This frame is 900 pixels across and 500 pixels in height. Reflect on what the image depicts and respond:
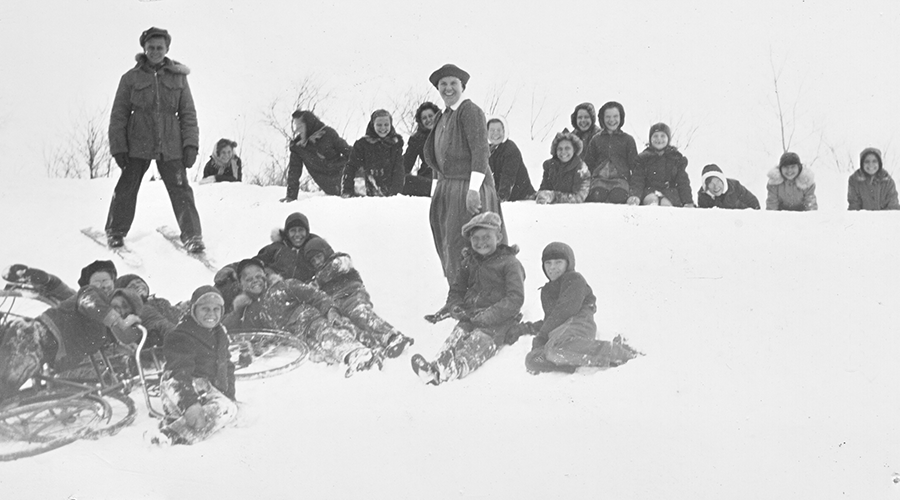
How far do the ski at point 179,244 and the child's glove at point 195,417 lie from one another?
116 cm

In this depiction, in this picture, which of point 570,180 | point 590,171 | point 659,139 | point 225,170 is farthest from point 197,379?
point 659,139

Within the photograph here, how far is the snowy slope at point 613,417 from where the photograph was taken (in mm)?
4844

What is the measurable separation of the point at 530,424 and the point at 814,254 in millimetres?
1886

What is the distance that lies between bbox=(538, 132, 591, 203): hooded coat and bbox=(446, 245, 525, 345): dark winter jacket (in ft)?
5.36

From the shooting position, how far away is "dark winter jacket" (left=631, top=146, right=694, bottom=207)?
6.81 m

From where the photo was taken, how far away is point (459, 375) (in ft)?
16.2

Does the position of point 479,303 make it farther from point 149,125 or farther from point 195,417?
point 149,125

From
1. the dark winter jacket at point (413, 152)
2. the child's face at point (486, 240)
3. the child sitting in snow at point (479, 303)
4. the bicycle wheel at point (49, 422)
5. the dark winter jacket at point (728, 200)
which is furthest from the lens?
the dark winter jacket at point (413, 152)

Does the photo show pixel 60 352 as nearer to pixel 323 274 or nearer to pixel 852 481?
pixel 323 274

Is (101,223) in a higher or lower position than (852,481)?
higher

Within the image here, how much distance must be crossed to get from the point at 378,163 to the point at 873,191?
126 inches

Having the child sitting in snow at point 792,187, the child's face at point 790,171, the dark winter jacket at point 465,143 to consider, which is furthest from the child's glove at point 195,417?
the child's face at point 790,171

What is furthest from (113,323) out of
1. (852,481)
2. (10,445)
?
(852,481)

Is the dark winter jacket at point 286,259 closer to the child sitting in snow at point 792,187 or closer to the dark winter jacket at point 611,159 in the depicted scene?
the dark winter jacket at point 611,159
